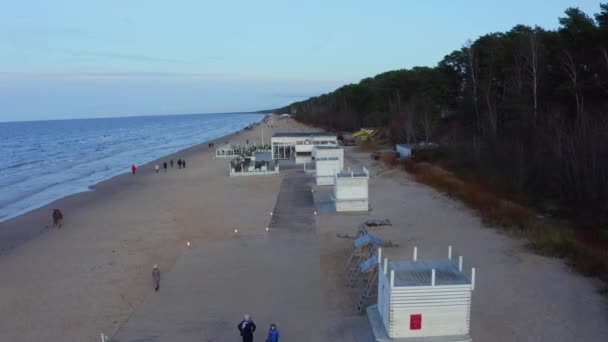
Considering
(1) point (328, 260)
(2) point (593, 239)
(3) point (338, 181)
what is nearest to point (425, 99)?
(3) point (338, 181)

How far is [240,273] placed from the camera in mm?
13484

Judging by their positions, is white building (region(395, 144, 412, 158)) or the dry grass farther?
white building (region(395, 144, 412, 158))

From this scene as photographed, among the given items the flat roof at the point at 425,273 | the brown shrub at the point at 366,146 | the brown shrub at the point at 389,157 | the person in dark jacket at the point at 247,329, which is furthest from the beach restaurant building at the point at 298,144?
the person in dark jacket at the point at 247,329

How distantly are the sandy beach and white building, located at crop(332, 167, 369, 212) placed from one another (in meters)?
0.64

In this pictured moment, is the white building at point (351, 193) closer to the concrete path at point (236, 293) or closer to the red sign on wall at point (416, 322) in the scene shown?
the concrete path at point (236, 293)

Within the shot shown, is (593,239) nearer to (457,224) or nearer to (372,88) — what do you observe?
(457,224)

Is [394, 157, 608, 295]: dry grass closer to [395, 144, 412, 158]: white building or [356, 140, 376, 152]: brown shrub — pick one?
[395, 144, 412, 158]: white building

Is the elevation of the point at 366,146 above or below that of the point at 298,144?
below

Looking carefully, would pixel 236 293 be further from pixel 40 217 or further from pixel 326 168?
pixel 40 217

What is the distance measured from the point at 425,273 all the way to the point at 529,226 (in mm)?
10018

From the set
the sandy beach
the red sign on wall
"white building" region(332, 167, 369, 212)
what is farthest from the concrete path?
"white building" region(332, 167, 369, 212)

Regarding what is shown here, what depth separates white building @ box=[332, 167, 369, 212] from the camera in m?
20.8

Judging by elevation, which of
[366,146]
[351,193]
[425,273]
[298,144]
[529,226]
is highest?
[298,144]

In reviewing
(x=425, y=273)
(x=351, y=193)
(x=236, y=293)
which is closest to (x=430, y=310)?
(x=425, y=273)
